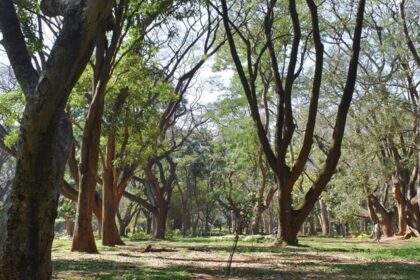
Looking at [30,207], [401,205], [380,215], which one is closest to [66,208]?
[380,215]

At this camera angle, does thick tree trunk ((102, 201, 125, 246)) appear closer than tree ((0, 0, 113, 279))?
No

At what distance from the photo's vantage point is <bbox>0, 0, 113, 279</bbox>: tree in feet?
14.7

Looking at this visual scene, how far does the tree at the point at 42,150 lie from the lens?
448cm

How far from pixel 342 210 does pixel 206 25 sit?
2261 centimetres

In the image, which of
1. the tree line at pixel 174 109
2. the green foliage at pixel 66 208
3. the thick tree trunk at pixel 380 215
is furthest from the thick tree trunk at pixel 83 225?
the thick tree trunk at pixel 380 215

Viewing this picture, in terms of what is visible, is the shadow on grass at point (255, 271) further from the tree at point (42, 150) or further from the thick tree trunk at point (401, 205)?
the thick tree trunk at point (401, 205)

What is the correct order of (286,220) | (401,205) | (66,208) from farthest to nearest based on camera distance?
(66,208) → (401,205) → (286,220)

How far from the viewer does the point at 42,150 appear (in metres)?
4.54

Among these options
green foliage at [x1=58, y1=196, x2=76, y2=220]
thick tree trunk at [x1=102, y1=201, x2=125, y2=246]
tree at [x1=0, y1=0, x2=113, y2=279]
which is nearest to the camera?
tree at [x1=0, y1=0, x2=113, y2=279]

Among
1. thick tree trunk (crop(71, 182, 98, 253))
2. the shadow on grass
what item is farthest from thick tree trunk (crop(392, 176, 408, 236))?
thick tree trunk (crop(71, 182, 98, 253))

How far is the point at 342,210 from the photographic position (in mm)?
39375

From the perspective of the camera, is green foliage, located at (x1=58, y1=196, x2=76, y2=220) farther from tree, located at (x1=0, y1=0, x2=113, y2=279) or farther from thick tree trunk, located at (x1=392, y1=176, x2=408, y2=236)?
tree, located at (x1=0, y1=0, x2=113, y2=279)

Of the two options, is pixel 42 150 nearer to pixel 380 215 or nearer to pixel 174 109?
pixel 174 109

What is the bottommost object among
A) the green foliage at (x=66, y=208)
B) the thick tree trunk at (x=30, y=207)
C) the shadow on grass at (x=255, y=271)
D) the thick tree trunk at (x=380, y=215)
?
the shadow on grass at (x=255, y=271)
